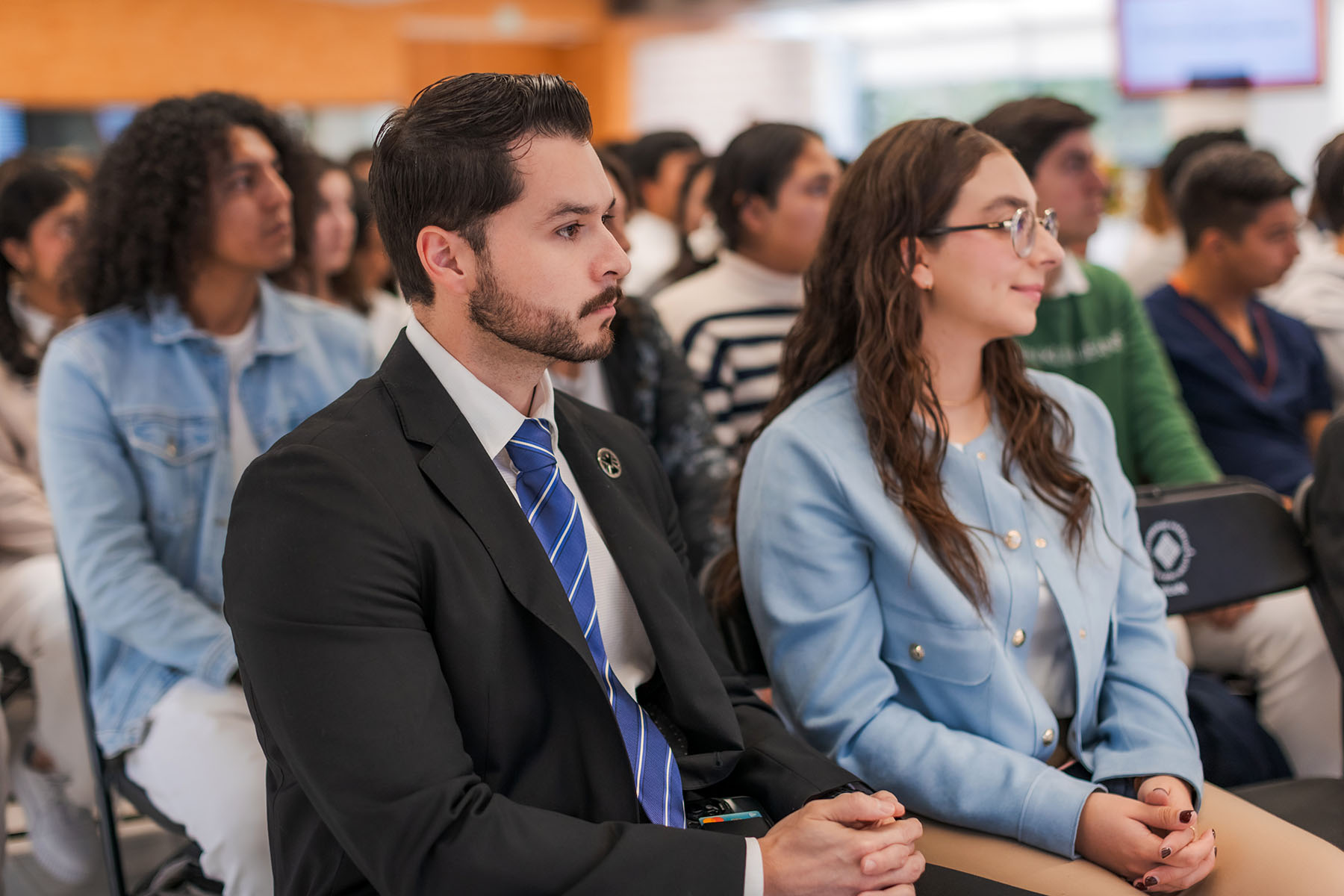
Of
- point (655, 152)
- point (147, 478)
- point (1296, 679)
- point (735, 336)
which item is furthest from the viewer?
point (655, 152)

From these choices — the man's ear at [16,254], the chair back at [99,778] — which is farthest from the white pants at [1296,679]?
the man's ear at [16,254]

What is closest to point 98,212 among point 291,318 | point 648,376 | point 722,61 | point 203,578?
point 291,318

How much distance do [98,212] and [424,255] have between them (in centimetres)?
126

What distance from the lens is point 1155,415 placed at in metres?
2.82

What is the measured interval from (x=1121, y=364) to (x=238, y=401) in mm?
2057

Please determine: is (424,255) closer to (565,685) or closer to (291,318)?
(565,685)

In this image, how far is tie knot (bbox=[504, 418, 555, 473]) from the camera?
4.39 ft

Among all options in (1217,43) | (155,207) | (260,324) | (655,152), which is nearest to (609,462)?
(260,324)

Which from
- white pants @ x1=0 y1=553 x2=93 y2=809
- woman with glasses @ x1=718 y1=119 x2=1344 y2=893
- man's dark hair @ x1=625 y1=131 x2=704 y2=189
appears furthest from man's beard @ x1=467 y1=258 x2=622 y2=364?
man's dark hair @ x1=625 y1=131 x2=704 y2=189

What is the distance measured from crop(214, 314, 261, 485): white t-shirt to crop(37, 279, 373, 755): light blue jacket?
0.01m

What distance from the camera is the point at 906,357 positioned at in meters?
1.74

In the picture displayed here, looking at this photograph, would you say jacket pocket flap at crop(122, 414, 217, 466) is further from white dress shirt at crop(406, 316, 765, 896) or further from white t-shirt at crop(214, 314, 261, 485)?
white dress shirt at crop(406, 316, 765, 896)

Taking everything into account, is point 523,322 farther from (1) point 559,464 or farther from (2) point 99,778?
(2) point 99,778

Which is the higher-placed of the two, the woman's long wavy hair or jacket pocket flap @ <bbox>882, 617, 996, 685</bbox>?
the woman's long wavy hair
